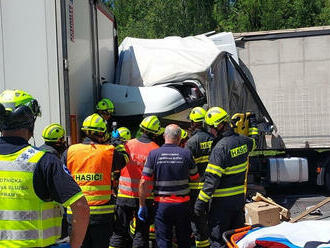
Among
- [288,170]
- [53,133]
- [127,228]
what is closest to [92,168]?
[53,133]

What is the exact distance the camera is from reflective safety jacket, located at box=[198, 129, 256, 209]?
4.55 m

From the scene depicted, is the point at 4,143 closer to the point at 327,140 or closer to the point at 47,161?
the point at 47,161

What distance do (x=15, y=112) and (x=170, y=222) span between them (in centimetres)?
287

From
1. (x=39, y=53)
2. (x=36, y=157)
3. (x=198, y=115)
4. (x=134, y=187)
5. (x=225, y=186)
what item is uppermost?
(x=39, y=53)

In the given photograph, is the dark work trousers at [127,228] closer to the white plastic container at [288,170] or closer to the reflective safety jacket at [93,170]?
the reflective safety jacket at [93,170]

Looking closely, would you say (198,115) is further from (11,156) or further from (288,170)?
(288,170)

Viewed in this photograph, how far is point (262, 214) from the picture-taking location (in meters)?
6.87

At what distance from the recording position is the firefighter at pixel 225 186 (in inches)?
180

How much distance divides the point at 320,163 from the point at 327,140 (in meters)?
0.78

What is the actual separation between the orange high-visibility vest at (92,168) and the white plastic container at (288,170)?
6.61m

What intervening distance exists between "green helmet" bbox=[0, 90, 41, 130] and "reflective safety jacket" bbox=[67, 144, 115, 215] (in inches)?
68.0

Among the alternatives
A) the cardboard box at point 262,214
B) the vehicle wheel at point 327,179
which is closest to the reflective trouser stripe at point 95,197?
the cardboard box at point 262,214

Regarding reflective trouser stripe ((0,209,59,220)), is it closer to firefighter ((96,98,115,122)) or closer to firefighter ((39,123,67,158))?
firefighter ((39,123,67,158))

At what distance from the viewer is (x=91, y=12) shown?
5.97 meters
